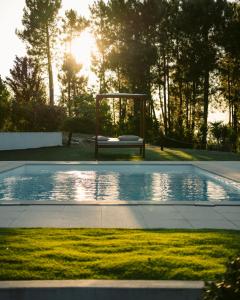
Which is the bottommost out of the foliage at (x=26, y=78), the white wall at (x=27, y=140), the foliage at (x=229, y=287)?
the foliage at (x=229, y=287)

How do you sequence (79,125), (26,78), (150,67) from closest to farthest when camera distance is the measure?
(79,125) → (150,67) → (26,78)

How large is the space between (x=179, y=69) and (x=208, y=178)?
19.0 meters

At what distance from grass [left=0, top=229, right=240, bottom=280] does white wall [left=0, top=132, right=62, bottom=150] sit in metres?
16.1

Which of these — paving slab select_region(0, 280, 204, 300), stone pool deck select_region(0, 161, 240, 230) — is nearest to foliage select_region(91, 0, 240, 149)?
stone pool deck select_region(0, 161, 240, 230)

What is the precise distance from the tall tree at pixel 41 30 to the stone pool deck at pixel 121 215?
90.6 ft

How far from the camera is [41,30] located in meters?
35.4

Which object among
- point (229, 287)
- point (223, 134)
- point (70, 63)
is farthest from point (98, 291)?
point (70, 63)

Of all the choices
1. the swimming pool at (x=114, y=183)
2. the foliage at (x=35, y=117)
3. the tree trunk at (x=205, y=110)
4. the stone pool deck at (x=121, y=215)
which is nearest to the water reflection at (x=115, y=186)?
the swimming pool at (x=114, y=183)

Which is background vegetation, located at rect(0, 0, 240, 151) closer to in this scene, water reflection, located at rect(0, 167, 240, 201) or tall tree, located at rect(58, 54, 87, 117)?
tall tree, located at rect(58, 54, 87, 117)

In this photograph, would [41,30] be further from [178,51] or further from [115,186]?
[115,186]

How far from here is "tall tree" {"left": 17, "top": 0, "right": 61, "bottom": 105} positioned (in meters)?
A: 34.8

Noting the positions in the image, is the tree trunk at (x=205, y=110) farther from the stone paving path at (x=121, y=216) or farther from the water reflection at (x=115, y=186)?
the stone paving path at (x=121, y=216)

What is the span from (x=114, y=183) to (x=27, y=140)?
1097cm

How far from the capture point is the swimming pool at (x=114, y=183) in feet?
32.7
